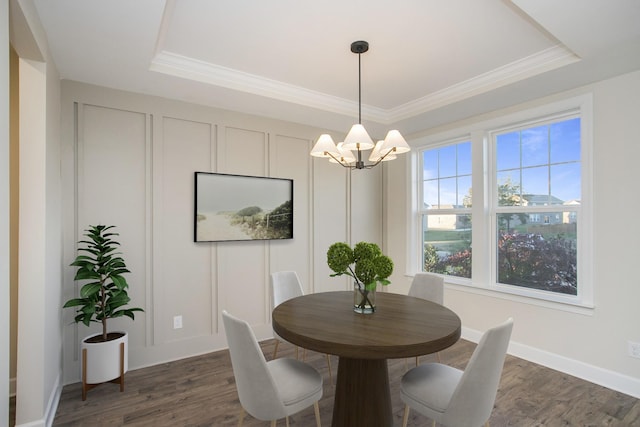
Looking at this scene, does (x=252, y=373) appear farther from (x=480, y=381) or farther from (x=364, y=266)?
(x=480, y=381)

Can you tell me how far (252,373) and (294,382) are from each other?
1.10 feet

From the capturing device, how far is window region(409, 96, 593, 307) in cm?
299

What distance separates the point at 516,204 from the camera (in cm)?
344

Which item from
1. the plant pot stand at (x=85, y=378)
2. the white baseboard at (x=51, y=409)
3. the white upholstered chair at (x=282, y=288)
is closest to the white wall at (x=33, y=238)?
the white baseboard at (x=51, y=409)

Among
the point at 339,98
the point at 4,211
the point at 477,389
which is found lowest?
the point at 477,389

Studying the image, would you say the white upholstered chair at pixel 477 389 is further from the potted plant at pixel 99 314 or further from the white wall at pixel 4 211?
the potted plant at pixel 99 314

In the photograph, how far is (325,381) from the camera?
8.85 feet

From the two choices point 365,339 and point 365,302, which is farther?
point 365,302

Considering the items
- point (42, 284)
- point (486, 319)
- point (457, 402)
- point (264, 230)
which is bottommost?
point (486, 319)

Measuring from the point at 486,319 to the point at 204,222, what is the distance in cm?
315

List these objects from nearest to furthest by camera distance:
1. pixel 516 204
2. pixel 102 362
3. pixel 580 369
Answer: pixel 102 362 < pixel 580 369 < pixel 516 204

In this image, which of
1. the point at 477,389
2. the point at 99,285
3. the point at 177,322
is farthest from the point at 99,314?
the point at 477,389

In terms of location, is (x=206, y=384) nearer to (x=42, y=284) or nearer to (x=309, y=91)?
(x=42, y=284)

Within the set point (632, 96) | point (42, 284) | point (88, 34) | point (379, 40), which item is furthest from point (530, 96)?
point (42, 284)
